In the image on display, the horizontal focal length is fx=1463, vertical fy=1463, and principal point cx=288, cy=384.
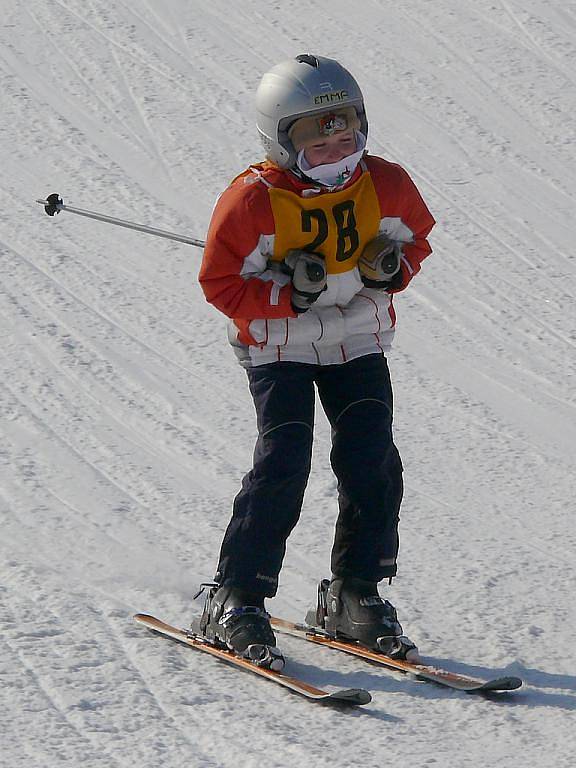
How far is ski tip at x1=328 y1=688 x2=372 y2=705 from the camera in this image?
154 inches

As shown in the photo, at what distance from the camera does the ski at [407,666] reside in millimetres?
4051

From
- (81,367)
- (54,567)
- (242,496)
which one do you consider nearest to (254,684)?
(242,496)

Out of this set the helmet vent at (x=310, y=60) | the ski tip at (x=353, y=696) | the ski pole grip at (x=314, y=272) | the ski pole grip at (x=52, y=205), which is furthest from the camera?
the ski pole grip at (x=52, y=205)

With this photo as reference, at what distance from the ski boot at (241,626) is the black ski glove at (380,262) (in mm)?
1010

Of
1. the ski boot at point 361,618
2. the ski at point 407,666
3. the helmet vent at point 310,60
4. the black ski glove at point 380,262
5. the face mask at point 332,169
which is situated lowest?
the ski at point 407,666

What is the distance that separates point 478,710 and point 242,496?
94 cm

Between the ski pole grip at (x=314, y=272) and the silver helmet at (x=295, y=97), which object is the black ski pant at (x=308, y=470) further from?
the silver helmet at (x=295, y=97)

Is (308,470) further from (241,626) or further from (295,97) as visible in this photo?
(295,97)

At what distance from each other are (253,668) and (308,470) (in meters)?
0.61

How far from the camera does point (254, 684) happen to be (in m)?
4.15

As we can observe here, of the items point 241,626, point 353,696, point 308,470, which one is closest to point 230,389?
point 308,470

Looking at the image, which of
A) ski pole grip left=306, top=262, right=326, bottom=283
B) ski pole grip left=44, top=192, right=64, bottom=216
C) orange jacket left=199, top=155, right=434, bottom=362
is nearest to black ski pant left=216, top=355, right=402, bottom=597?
orange jacket left=199, top=155, right=434, bottom=362

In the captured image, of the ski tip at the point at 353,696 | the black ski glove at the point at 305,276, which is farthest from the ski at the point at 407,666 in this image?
the black ski glove at the point at 305,276

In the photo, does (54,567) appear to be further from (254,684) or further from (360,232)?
(360,232)
